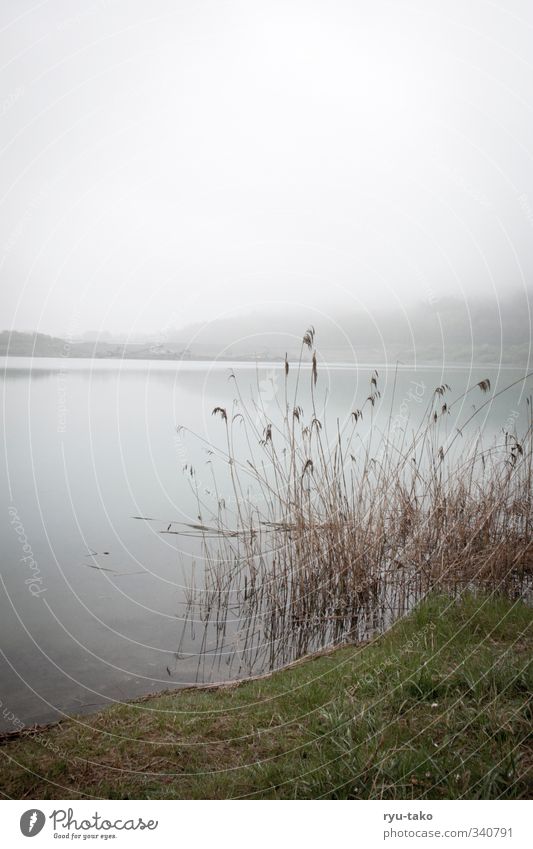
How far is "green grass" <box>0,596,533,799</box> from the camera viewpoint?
2453 millimetres

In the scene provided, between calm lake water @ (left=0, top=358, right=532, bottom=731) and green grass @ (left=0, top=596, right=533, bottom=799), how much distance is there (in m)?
0.96

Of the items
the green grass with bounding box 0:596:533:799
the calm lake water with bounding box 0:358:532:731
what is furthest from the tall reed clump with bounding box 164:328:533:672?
the green grass with bounding box 0:596:533:799

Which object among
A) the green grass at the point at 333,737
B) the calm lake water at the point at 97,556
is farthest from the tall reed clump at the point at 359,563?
the green grass at the point at 333,737

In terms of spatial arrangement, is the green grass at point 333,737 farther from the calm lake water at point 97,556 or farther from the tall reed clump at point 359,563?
the tall reed clump at point 359,563

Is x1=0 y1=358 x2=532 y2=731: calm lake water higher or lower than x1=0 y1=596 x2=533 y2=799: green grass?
lower

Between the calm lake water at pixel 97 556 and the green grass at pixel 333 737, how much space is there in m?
0.96

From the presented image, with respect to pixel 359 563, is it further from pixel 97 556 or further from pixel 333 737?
pixel 97 556

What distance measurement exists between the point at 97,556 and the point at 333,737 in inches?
203

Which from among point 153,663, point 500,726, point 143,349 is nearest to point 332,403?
point 143,349

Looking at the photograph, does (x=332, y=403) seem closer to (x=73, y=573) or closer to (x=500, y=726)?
(x=73, y=573)

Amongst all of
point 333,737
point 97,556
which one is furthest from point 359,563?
point 97,556

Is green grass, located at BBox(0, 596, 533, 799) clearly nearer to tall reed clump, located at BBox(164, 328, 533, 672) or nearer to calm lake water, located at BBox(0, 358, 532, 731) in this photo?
calm lake water, located at BBox(0, 358, 532, 731)

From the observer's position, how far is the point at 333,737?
272 centimetres
